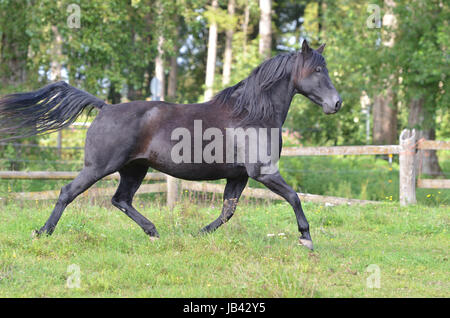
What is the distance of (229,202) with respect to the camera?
6.20m

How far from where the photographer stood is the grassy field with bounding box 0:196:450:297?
4270 mm

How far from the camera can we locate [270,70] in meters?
5.94

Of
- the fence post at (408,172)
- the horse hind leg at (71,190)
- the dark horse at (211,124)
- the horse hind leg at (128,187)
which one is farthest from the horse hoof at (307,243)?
the fence post at (408,172)

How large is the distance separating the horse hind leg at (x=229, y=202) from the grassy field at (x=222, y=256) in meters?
0.19

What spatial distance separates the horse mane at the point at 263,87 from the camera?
19.2ft

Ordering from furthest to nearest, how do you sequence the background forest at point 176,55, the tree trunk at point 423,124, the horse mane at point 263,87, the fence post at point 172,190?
1. the tree trunk at point 423,124
2. the background forest at point 176,55
3. the fence post at point 172,190
4. the horse mane at point 263,87

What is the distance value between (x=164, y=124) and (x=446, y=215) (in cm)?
476

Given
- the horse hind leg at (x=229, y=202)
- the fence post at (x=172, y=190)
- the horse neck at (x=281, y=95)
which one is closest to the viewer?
the horse neck at (x=281, y=95)

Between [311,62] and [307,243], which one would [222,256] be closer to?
[307,243]

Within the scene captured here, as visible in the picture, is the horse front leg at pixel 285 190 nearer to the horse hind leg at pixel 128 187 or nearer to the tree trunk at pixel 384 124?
the horse hind leg at pixel 128 187

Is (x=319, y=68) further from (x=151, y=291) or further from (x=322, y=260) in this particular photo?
(x=151, y=291)

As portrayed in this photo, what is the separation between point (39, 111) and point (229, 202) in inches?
101

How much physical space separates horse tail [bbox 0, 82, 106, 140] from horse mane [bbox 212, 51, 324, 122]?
1.77 meters

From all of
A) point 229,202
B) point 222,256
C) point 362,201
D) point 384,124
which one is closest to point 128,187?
point 229,202
